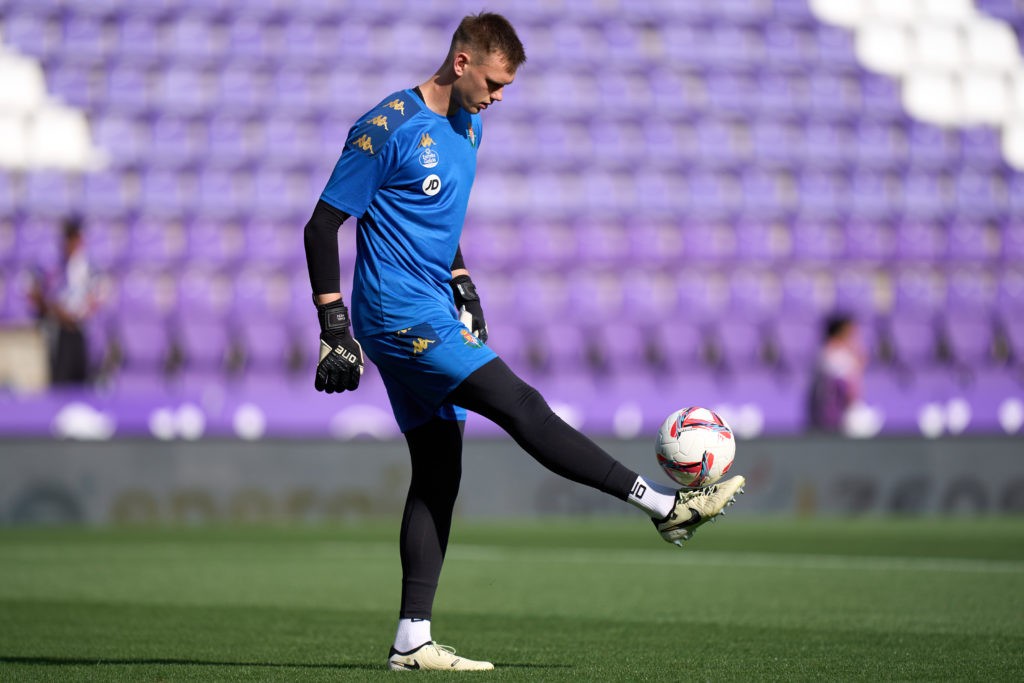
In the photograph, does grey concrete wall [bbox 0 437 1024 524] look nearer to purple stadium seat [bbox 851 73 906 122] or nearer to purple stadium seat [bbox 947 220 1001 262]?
purple stadium seat [bbox 947 220 1001 262]

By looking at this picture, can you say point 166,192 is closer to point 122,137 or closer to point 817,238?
point 122,137

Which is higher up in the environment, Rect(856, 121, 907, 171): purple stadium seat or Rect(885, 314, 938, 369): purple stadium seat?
Rect(856, 121, 907, 171): purple stadium seat

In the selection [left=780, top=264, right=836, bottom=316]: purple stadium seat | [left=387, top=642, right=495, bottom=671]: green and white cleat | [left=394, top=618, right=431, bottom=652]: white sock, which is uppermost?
[left=780, top=264, right=836, bottom=316]: purple stadium seat

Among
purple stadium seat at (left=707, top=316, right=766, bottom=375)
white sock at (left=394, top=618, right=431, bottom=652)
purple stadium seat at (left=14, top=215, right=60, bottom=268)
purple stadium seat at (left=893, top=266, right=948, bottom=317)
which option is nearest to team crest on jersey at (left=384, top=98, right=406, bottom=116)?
white sock at (left=394, top=618, right=431, bottom=652)

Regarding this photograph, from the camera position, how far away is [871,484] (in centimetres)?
1269

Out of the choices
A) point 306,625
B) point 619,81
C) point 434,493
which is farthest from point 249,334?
point 434,493

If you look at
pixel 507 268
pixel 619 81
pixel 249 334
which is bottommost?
pixel 249 334

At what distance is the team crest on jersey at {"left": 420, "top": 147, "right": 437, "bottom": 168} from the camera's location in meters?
4.61

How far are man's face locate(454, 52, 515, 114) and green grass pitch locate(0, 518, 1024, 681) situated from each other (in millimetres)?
1814

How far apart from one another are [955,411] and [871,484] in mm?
1708

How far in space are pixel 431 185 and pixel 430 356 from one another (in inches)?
21.4

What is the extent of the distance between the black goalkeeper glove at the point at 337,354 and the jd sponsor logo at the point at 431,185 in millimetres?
450

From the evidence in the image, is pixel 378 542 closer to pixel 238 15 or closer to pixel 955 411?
pixel 955 411

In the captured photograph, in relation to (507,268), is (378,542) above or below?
below
